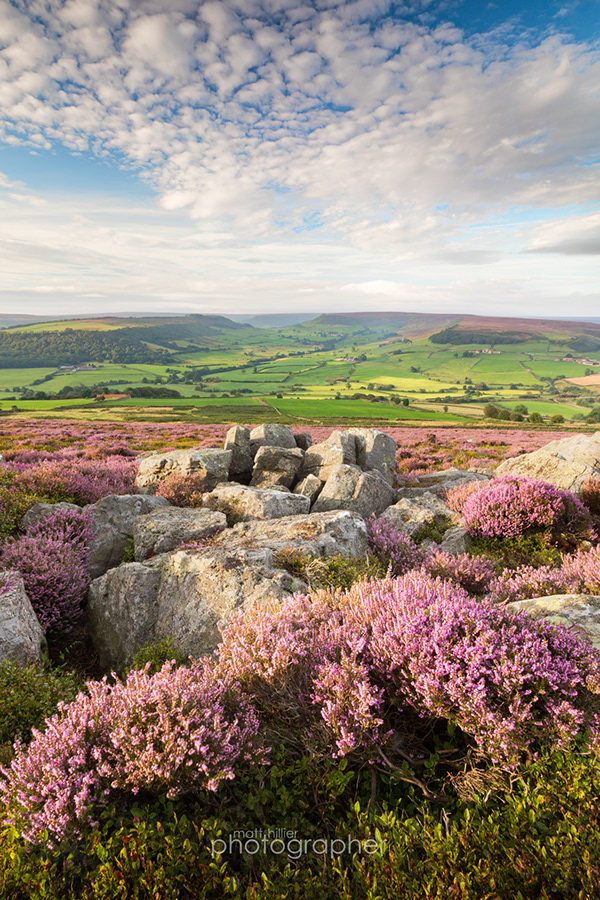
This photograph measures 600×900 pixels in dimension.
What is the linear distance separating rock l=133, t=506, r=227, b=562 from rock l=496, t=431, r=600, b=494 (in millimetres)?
9673

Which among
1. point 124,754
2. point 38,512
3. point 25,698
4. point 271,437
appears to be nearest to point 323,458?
point 271,437

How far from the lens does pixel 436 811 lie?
3061 mm

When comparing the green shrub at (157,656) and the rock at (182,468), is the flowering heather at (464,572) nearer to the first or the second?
the green shrub at (157,656)

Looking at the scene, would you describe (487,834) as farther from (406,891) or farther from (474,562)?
(474,562)

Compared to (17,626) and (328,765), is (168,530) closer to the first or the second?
(17,626)

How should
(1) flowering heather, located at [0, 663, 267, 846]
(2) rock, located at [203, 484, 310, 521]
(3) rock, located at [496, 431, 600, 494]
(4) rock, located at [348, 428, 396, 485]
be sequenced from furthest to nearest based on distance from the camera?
1. (4) rock, located at [348, 428, 396, 485]
2. (3) rock, located at [496, 431, 600, 494]
3. (2) rock, located at [203, 484, 310, 521]
4. (1) flowering heather, located at [0, 663, 267, 846]

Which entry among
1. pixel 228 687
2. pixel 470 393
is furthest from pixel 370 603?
pixel 470 393

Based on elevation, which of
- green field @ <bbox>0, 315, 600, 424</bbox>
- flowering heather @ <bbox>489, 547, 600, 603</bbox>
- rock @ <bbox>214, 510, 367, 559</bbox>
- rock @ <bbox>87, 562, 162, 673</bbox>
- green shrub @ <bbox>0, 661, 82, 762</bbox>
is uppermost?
rock @ <bbox>214, 510, 367, 559</bbox>

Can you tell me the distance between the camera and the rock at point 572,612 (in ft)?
14.4

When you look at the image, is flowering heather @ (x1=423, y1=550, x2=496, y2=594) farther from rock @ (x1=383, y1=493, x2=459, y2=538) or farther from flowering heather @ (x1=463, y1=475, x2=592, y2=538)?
flowering heather @ (x1=463, y1=475, x2=592, y2=538)

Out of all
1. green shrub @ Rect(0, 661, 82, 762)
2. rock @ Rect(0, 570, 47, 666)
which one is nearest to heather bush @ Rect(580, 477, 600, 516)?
green shrub @ Rect(0, 661, 82, 762)

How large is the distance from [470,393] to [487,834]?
14947 centimetres

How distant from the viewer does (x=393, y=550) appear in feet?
26.2

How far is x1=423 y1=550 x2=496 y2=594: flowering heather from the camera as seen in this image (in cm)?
659
